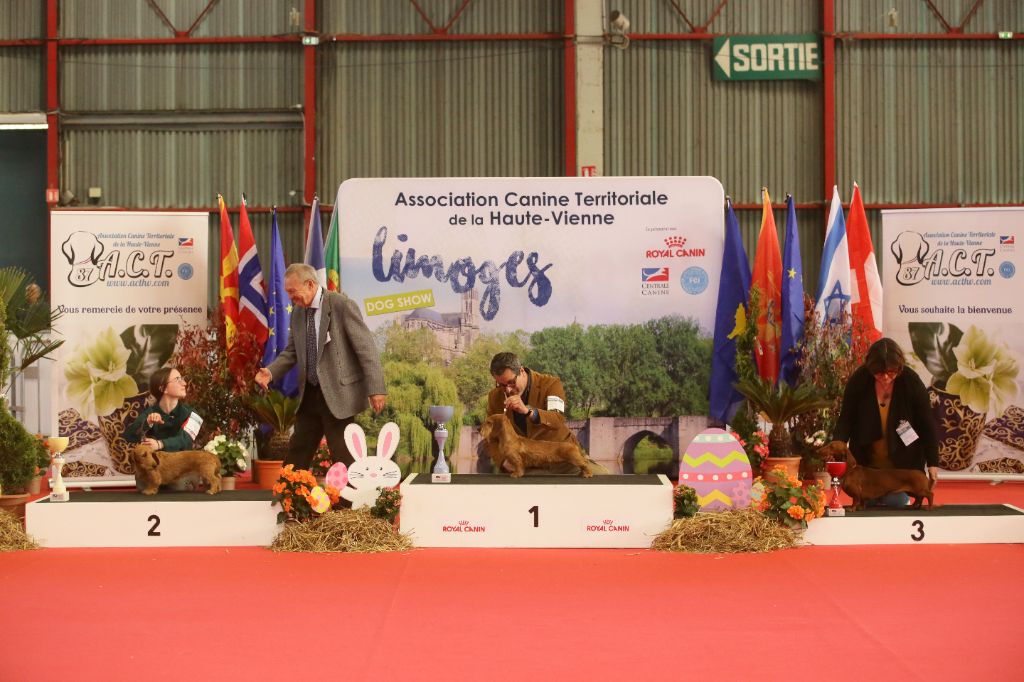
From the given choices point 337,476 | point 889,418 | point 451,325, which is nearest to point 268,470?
point 451,325

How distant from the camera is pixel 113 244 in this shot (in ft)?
28.7

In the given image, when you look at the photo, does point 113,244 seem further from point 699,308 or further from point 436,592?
point 436,592

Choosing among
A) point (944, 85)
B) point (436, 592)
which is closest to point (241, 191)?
point (944, 85)

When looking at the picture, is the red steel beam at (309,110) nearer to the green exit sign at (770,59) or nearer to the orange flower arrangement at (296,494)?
the green exit sign at (770,59)

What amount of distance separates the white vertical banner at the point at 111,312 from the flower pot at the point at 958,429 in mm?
5686

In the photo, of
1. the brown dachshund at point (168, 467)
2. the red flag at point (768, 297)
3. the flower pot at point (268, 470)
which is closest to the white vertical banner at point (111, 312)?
the flower pot at point (268, 470)

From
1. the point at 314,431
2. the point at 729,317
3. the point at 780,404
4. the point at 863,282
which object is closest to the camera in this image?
the point at 314,431

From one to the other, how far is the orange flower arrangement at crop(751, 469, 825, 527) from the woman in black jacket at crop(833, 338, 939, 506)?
0.47 meters

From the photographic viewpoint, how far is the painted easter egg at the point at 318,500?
574 centimetres

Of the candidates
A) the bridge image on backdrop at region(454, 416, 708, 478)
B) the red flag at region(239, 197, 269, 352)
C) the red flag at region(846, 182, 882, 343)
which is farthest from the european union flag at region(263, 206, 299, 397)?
the red flag at region(846, 182, 882, 343)

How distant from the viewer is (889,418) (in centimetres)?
603

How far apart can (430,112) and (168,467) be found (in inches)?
287

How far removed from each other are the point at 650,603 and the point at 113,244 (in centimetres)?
576

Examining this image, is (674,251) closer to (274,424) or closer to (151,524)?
(274,424)
